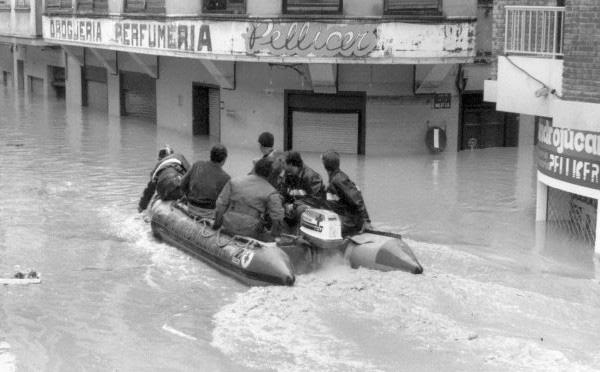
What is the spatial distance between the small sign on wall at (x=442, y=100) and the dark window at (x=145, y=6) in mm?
6738

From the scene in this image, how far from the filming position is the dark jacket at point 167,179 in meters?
14.5

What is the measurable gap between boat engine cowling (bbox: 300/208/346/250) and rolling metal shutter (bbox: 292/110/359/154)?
10.2 m

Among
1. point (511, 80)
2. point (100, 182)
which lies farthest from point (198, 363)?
point (100, 182)

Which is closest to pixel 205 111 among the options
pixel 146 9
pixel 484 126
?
pixel 146 9

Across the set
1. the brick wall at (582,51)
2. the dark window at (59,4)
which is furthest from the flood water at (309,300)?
the dark window at (59,4)

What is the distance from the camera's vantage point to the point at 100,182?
19.0 meters

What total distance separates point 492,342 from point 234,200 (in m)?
3.94

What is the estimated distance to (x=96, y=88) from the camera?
1288 inches

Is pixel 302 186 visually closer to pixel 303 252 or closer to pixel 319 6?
pixel 303 252

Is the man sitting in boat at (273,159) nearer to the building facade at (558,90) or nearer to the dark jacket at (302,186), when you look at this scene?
the dark jacket at (302,186)

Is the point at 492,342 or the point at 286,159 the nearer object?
the point at 492,342

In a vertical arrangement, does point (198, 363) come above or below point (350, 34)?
below

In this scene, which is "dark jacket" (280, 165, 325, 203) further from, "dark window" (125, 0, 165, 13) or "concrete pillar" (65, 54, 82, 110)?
"concrete pillar" (65, 54, 82, 110)

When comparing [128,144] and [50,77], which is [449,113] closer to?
[128,144]
